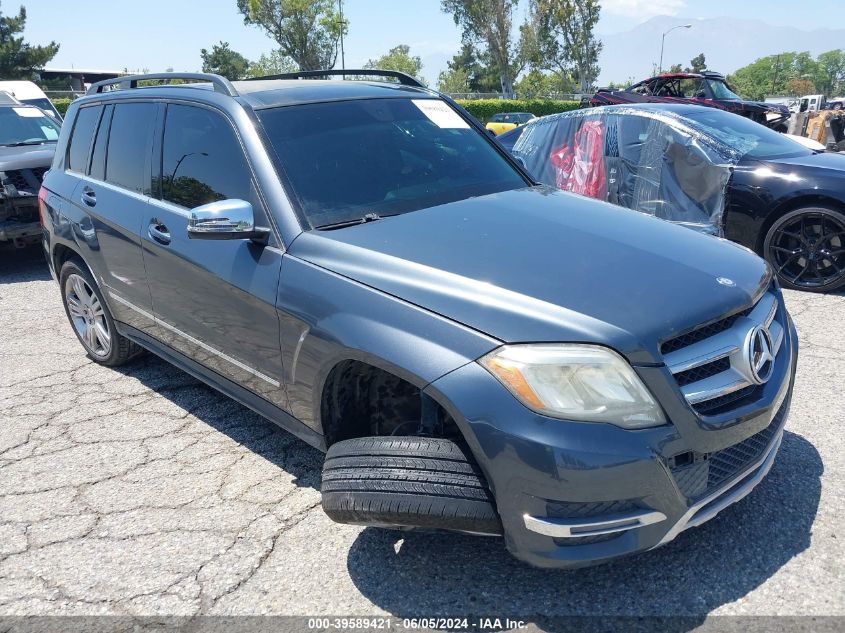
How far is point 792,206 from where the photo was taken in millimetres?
5766

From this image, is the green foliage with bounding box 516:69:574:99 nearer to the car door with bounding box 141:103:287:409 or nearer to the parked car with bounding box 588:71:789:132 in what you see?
the parked car with bounding box 588:71:789:132

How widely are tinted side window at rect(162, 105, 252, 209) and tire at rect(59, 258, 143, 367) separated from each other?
1236mm

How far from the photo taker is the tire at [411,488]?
2.18 metres

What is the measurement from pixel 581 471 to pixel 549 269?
71cm

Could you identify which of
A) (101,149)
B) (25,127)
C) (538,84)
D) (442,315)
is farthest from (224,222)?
(538,84)

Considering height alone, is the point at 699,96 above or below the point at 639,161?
below

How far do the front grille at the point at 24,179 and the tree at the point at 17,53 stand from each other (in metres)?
44.0

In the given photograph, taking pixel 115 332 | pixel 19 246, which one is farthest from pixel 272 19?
pixel 115 332

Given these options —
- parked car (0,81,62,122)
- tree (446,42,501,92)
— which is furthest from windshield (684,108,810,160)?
tree (446,42,501,92)

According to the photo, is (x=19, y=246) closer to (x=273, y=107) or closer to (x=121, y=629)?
(x=273, y=107)

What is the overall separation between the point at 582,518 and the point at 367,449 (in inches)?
29.9

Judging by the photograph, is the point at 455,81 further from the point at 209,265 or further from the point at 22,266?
the point at 209,265

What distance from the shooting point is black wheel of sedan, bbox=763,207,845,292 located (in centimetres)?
562

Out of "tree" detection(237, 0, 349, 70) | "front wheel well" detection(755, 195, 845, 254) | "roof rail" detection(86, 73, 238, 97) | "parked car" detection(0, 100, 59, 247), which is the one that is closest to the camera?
"roof rail" detection(86, 73, 238, 97)
